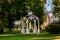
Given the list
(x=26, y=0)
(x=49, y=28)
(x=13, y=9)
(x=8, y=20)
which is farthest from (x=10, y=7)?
(x=49, y=28)

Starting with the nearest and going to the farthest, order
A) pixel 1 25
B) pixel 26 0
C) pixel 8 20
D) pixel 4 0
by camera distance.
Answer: pixel 4 0, pixel 26 0, pixel 1 25, pixel 8 20

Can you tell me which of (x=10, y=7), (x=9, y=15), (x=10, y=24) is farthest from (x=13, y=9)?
→ (x=10, y=24)

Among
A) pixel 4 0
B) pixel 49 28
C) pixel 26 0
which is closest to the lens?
pixel 4 0

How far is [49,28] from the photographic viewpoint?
31906 millimetres

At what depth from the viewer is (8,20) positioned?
140ft

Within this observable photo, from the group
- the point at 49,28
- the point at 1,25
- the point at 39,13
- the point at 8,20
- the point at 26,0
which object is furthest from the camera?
the point at 39,13

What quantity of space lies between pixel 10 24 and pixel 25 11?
4.99m

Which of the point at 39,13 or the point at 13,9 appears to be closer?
the point at 13,9

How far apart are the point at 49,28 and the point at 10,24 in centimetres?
1368

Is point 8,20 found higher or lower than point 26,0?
lower

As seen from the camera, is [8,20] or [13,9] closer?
[13,9]

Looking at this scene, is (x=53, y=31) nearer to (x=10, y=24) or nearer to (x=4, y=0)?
(x=4, y=0)

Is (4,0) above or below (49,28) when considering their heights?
above

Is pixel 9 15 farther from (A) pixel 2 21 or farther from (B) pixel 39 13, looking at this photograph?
(B) pixel 39 13
